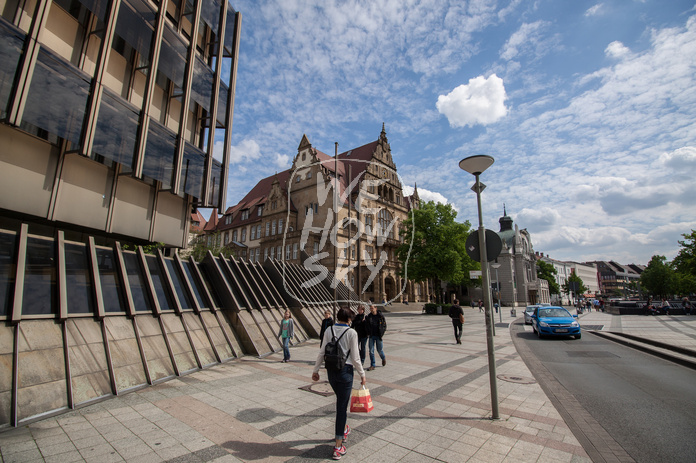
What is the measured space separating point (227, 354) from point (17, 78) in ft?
30.0

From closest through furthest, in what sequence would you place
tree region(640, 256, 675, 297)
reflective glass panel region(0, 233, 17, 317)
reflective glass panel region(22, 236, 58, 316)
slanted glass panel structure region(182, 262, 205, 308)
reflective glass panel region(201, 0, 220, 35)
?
reflective glass panel region(0, 233, 17, 317)
reflective glass panel region(22, 236, 58, 316)
slanted glass panel structure region(182, 262, 205, 308)
reflective glass panel region(201, 0, 220, 35)
tree region(640, 256, 675, 297)

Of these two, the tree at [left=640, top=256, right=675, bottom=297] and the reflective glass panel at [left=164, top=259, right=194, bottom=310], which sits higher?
the tree at [left=640, top=256, right=675, bottom=297]

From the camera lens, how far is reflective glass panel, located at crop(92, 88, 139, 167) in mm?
10719

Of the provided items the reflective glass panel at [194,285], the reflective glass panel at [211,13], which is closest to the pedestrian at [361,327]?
the reflective glass panel at [194,285]

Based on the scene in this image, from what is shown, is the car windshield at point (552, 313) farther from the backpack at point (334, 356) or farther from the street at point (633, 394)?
the backpack at point (334, 356)

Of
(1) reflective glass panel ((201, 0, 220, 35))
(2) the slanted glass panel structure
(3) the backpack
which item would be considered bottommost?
(3) the backpack

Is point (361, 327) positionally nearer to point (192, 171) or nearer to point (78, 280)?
point (78, 280)

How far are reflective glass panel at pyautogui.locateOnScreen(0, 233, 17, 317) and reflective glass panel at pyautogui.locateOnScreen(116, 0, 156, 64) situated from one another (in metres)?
8.51

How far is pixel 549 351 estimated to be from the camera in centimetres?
1292

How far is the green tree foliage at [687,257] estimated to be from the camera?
39.0 m

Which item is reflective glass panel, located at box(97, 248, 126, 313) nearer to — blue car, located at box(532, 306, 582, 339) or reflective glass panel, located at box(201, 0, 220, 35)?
reflective glass panel, located at box(201, 0, 220, 35)

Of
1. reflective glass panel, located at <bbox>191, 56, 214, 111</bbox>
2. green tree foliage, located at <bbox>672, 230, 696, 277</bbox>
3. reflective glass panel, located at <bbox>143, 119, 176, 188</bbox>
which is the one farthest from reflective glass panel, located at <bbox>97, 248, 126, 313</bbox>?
green tree foliage, located at <bbox>672, 230, 696, 277</bbox>

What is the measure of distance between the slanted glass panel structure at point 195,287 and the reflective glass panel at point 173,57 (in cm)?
820

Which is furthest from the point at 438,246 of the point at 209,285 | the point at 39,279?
the point at 39,279
